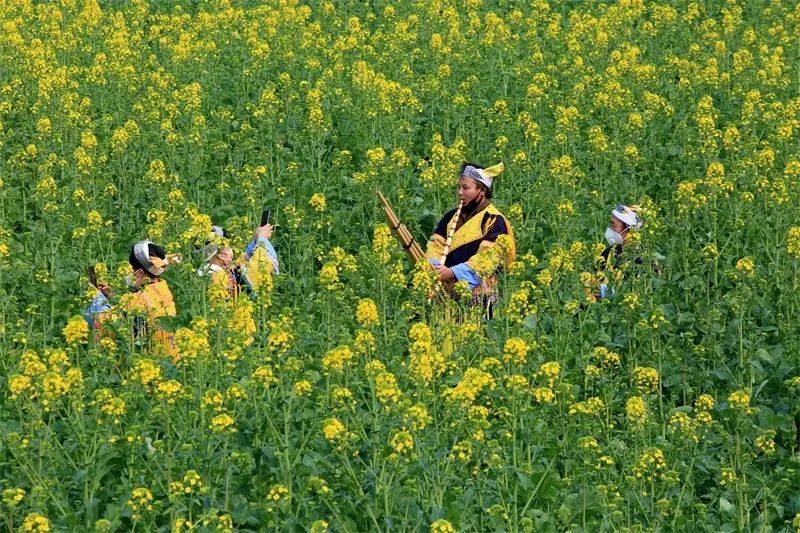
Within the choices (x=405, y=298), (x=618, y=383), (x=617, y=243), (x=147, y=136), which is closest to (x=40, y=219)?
(x=147, y=136)

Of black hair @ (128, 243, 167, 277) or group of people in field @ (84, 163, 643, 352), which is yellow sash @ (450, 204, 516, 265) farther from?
black hair @ (128, 243, 167, 277)

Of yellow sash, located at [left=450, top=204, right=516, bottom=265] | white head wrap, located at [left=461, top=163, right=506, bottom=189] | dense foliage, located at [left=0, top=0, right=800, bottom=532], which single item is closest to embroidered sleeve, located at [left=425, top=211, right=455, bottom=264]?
yellow sash, located at [left=450, top=204, right=516, bottom=265]

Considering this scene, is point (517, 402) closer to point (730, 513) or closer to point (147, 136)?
point (730, 513)

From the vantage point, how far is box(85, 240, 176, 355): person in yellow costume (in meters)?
12.4

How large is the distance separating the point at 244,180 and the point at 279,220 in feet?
2.35

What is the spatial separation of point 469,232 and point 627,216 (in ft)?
4.25

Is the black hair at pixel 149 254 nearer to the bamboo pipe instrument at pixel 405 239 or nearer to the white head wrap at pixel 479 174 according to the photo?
the bamboo pipe instrument at pixel 405 239

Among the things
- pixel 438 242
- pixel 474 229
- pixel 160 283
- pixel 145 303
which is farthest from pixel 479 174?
pixel 145 303

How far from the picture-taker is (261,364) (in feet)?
38.3

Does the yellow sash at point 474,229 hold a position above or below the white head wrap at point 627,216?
above

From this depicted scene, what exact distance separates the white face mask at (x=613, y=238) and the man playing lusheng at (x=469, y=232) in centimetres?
91

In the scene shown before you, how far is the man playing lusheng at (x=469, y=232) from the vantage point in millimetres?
14234

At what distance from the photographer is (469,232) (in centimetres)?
1470

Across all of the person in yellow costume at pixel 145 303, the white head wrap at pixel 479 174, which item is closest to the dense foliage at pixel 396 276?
the person in yellow costume at pixel 145 303
